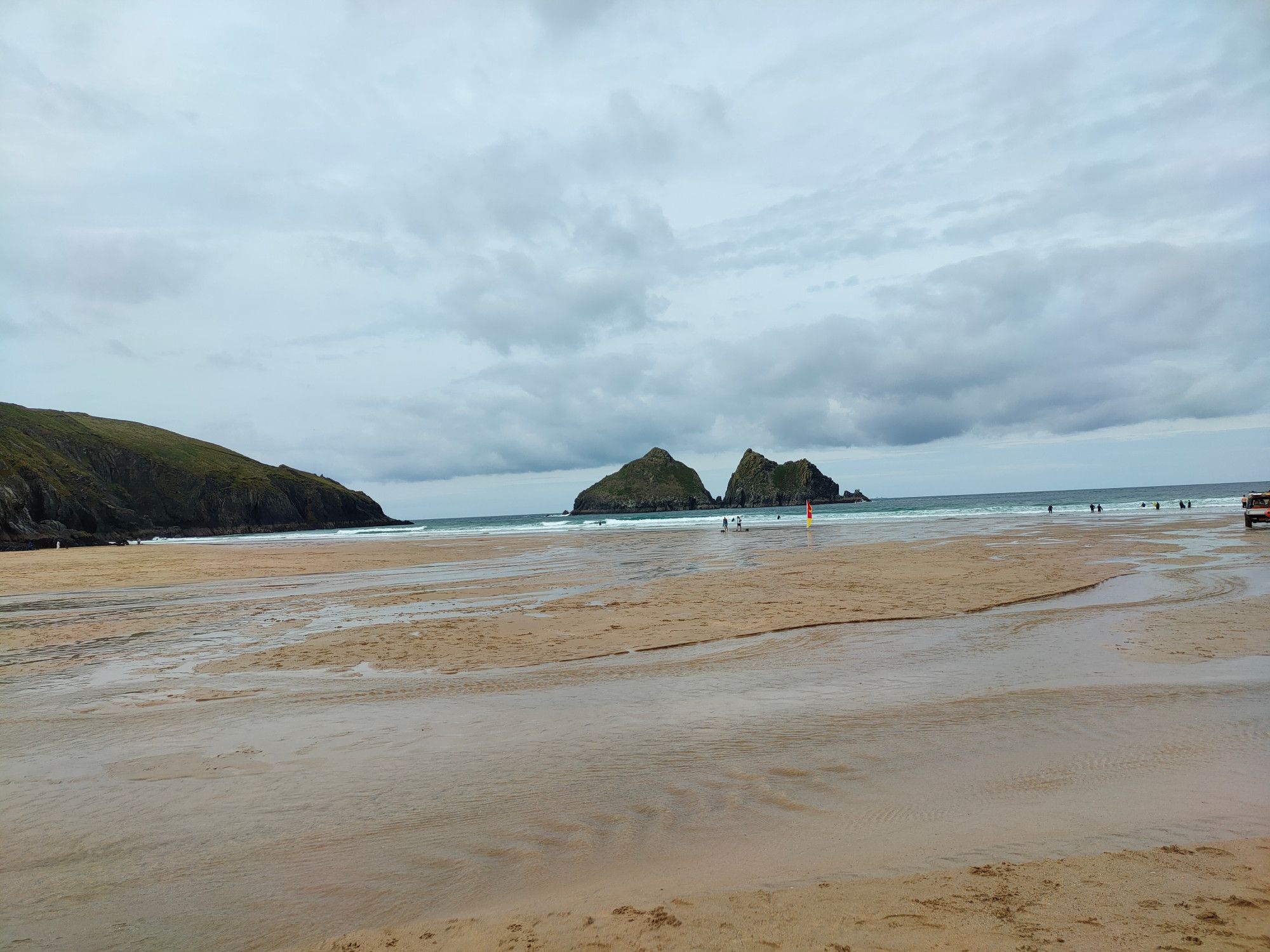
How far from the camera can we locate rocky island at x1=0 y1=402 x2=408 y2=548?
256 ft

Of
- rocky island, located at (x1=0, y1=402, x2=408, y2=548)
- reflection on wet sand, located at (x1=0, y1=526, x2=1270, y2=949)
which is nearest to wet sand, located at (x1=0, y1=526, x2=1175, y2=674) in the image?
reflection on wet sand, located at (x1=0, y1=526, x2=1270, y2=949)

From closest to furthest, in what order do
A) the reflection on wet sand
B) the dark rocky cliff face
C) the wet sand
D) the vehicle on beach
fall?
1. the reflection on wet sand
2. the wet sand
3. the vehicle on beach
4. the dark rocky cliff face

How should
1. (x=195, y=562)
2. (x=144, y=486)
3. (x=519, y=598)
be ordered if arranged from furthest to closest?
(x=144, y=486) < (x=195, y=562) < (x=519, y=598)

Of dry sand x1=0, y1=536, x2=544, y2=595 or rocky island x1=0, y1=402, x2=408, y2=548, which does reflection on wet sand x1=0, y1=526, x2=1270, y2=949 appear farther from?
rocky island x1=0, y1=402, x2=408, y2=548

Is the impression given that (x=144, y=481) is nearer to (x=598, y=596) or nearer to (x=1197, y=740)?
(x=598, y=596)

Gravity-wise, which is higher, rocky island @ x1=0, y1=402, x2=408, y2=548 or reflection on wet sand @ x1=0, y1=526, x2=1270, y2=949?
rocky island @ x1=0, y1=402, x2=408, y2=548

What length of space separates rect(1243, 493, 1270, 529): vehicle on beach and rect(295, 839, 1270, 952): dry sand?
4933 centimetres

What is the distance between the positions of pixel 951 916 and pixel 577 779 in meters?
3.56

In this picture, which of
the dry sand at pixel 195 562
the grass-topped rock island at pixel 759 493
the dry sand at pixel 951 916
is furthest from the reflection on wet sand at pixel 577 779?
the grass-topped rock island at pixel 759 493

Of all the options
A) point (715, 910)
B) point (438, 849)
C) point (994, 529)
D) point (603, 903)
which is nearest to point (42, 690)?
point (438, 849)

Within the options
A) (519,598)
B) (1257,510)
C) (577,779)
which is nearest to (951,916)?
(577,779)

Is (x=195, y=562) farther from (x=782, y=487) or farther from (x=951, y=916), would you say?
(x=782, y=487)

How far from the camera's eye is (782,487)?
635ft

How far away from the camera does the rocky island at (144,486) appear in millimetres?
78000
